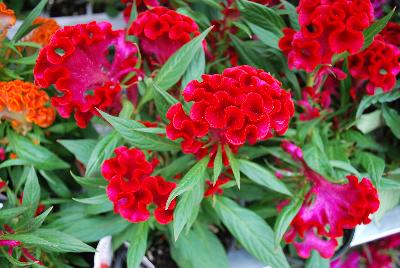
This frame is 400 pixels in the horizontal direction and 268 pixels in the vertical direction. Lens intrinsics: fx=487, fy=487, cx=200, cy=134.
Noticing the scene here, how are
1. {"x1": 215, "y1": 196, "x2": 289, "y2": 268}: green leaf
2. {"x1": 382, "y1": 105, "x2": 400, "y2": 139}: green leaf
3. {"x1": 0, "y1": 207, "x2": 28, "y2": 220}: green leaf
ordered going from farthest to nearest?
1. {"x1": 382, "y1": 105, "x2": 400, "y2": 139}: green leaf
2. {"x1": 215, "y1": 196, "x2": 289, "y2": 268}: green leaf
3. {"x1": 0, "y1": 207, "x2": 28, "y2": 220}: green leaf

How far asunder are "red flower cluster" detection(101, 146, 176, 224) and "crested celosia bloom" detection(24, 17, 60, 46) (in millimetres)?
466

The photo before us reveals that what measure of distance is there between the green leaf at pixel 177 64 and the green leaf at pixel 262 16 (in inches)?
6.6

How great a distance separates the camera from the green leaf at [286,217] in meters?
1.08

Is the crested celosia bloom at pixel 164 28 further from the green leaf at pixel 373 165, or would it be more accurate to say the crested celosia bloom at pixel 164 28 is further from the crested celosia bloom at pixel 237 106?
the green leaf at pixel 373 165

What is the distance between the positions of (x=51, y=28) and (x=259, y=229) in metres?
0.78

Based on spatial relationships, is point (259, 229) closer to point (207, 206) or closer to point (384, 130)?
point (207, 206)

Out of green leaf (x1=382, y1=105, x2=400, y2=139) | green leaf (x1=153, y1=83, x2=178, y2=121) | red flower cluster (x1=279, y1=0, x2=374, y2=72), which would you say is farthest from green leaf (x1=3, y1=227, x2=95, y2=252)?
green leaf (x1=382, y1=105, x2=400, y2=139)

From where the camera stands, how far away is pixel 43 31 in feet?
4.35

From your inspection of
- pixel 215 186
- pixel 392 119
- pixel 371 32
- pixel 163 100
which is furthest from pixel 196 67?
pixel 392 119

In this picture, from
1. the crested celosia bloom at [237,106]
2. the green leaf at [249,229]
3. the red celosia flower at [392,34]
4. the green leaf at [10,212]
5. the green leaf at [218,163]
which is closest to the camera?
the crested celosia bloom at [237,106]

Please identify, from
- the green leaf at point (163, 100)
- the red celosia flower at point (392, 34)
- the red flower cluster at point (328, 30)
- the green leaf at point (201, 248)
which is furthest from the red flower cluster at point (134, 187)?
the red celosia flower at point (392, 34)

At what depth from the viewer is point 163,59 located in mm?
1208

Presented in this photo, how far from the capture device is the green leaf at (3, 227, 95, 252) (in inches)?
39.0

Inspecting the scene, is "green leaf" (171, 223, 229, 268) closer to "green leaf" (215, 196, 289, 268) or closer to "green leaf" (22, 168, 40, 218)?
"green leaf" (215, 196, 289, 268)
